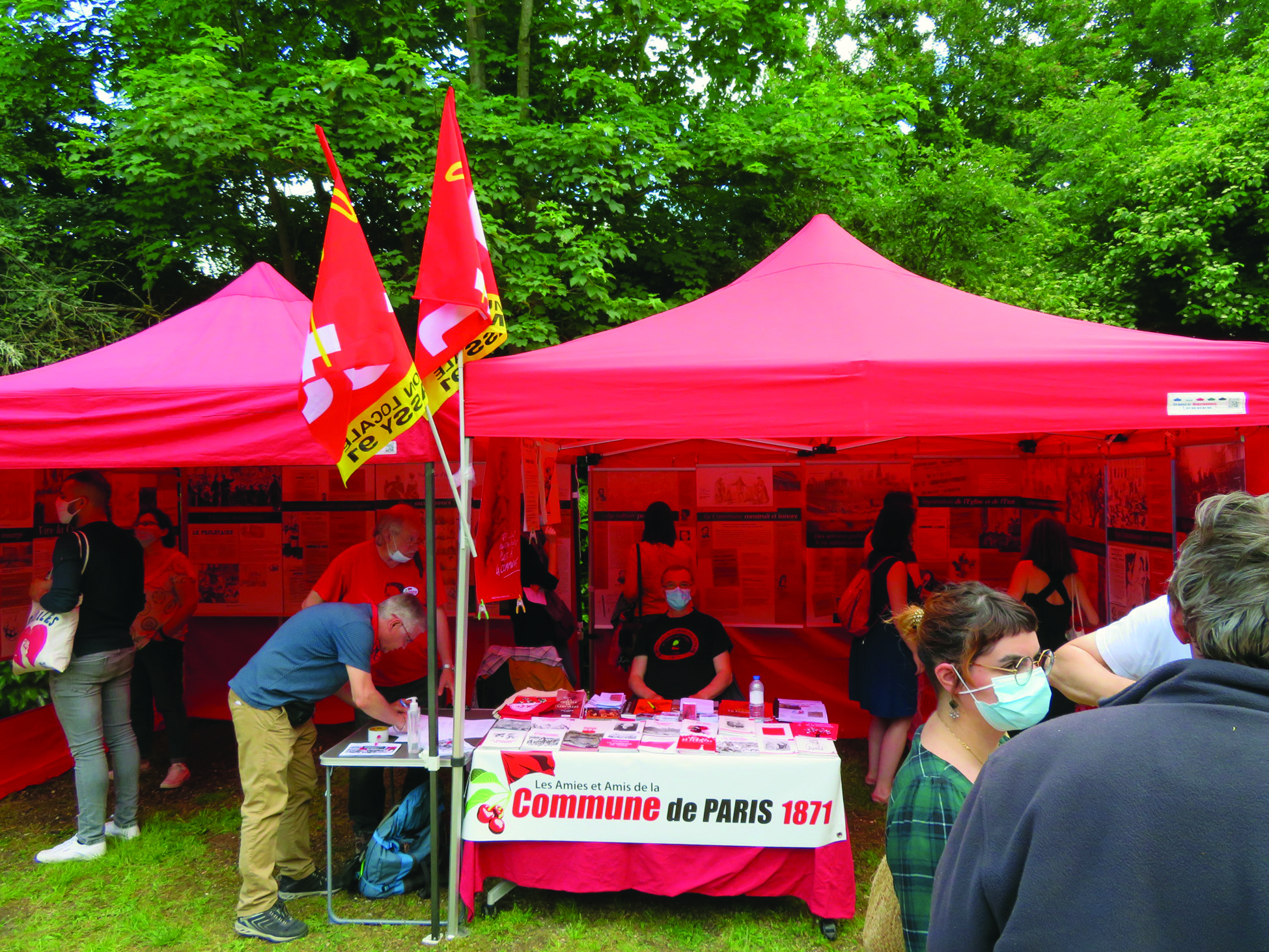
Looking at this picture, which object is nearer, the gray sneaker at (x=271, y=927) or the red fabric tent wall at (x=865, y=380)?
the red fabric tent wall at (x=865, y=380)

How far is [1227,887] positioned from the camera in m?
0.82

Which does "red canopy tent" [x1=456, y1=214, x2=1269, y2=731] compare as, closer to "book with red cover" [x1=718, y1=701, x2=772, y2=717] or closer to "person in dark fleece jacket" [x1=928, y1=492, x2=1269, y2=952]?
"book with red cover" [x1=718, y1=701, x2=772, y2=717]

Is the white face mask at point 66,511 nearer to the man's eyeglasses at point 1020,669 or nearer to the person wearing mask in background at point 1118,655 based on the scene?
the man's eyeglasses at point 1020,669

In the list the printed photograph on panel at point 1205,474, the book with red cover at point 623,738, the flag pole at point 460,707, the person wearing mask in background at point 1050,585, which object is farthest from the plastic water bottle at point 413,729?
the printed photograph on panel at point 1205,474

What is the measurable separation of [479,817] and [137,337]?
10.1 feet

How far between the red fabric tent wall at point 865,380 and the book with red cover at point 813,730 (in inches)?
50.4

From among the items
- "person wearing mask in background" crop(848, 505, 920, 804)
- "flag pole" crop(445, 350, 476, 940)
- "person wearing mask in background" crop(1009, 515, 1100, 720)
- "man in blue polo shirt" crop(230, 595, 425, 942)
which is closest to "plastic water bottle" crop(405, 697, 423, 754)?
"man in blue polo shirt" crop(230, 595, 425, 942)

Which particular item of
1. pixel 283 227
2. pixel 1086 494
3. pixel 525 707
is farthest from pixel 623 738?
pixel 283 227

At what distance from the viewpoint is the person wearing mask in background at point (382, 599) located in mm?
3949

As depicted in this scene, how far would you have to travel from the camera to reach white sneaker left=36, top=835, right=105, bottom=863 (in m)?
3.97

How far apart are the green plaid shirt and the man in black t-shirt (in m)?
2.63

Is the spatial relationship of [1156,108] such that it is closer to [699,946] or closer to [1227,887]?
[699,946]

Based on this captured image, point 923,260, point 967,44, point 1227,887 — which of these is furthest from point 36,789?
point 967,44

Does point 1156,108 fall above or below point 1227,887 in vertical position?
above
